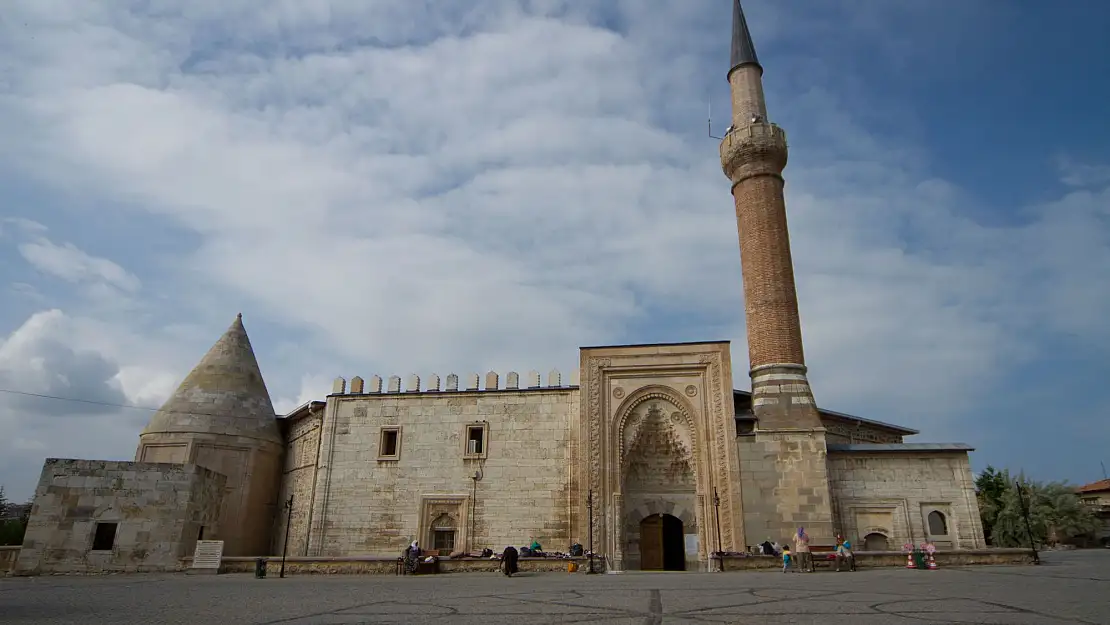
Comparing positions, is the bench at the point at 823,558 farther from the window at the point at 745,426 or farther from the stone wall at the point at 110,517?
the stone wall at the point at 110,517

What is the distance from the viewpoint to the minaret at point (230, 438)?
21172mm

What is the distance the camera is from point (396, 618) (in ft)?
22.0

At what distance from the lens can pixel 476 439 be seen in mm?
20750

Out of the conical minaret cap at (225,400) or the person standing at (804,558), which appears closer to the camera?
the person standing at (804,558)

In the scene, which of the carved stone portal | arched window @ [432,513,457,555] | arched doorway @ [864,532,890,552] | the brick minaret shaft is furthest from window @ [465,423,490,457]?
arched doorway @ [864,532,890,552]

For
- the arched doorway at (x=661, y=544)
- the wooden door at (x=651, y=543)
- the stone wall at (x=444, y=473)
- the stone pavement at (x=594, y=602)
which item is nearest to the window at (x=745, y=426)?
the arched doorway at (x=661, y=544)

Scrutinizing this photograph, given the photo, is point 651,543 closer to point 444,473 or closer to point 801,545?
point 801,545

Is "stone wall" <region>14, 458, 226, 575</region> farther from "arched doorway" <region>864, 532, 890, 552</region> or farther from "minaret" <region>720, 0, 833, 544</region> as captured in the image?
"arched doorway" <region>864, 532, 890, 552</region>

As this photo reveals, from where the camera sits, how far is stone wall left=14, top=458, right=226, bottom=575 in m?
16.4

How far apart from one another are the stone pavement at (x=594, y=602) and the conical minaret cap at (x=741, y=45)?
16720 mm

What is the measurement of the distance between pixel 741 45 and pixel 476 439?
15.8 m

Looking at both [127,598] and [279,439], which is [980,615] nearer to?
[127,598]

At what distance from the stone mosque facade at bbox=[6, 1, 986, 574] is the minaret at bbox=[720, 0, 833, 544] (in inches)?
2.0

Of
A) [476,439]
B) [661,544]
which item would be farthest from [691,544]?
[476,439]
